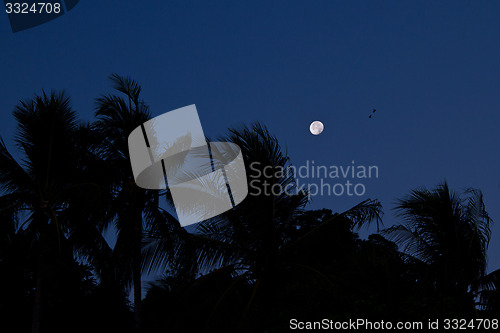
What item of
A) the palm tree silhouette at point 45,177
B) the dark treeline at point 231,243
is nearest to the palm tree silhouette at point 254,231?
the dark treeline at point 231,243

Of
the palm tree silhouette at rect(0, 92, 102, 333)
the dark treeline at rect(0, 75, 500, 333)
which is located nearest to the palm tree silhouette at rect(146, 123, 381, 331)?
the dark treeline at rect(0, 75, 500, 333)

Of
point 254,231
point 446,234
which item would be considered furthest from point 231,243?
point 446,234

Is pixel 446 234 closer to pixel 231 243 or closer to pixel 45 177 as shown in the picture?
pixel 231 243

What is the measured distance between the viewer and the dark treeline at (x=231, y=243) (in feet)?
37.6

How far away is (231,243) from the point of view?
492 inches

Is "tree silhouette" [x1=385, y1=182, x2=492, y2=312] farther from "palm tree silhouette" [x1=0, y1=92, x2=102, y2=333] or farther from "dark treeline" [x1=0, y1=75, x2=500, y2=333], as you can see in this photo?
"palm tree silhouette" [x1=0, y1=92, x2=102, y2=333]

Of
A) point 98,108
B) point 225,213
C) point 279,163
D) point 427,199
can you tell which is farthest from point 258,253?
point 98,108

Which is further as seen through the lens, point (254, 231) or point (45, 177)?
point (45, 177)

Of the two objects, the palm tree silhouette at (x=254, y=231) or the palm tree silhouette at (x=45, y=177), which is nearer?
the palm tree silhouette at (x=254, y=231)

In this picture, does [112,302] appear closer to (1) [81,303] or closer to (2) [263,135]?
(1) [81,303]

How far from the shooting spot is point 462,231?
523 inches

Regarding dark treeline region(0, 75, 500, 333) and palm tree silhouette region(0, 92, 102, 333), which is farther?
palm tree silhouette region(0, 92, 102, 333)

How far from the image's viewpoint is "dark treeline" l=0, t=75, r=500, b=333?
37.6ft

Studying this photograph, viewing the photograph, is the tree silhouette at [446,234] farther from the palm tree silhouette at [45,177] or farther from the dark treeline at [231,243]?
the palm tree silhouette at [45,177]
